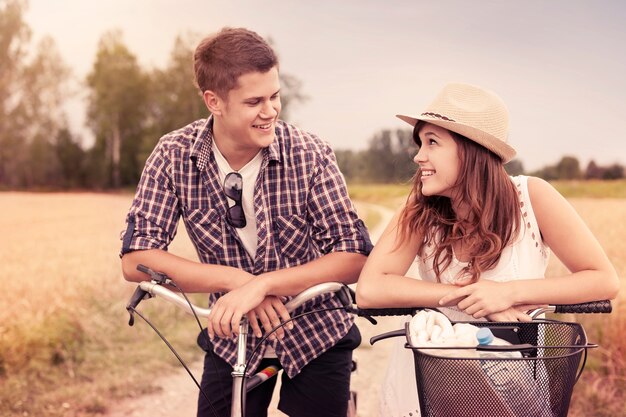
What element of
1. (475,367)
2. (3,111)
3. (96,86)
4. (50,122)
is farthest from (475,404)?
(96,86)

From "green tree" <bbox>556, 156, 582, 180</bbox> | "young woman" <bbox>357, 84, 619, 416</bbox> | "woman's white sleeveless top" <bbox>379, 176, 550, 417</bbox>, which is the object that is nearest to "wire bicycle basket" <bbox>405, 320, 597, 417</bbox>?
"young woman" <bbox>357, 84, 619, 416</bbox>

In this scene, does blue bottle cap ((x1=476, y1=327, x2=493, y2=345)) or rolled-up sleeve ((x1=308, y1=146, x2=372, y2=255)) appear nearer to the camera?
blue bottle cap ((x1=476, y1=327, x2=493, y2=345))

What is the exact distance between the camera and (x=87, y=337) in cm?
685

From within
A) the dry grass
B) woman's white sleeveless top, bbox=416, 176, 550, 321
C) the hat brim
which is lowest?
the dry grass

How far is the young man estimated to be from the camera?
2902 millimetres

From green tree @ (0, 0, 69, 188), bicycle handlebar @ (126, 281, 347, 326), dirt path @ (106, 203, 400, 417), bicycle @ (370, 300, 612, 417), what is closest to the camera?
bicycle @ (370, 300, 612, 417)

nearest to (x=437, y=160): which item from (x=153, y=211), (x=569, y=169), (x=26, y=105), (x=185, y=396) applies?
(x=153, y=211)

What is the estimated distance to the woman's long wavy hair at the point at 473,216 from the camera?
274 cm

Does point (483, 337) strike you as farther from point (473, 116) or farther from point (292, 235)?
point (292, 235)

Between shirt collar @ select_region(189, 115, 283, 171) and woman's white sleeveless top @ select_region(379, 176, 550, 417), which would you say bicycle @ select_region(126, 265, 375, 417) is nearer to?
woman's white sleeveless top @ select_region(379, 176, 550, 417)

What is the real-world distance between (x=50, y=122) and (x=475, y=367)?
16.3 meters

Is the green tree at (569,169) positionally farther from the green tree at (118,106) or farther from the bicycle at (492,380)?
the green tree at (118,106)

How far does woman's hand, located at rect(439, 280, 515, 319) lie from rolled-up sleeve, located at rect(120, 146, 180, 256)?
1.18m

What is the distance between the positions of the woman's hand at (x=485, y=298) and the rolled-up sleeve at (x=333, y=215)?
604 millimetres
